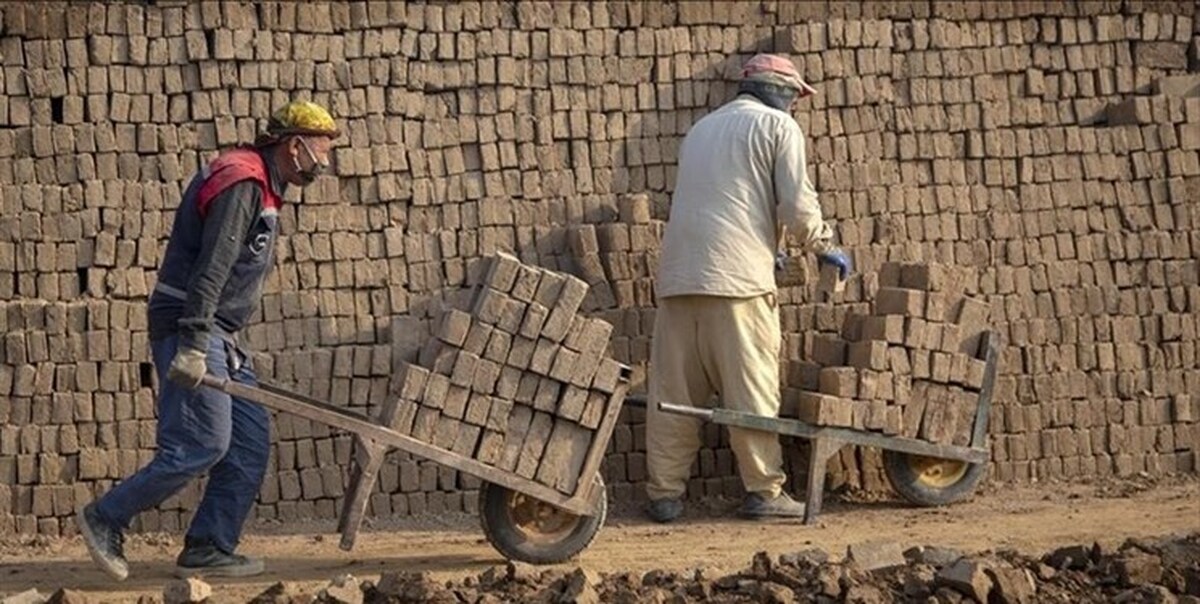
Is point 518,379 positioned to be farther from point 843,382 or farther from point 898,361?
point 898,361

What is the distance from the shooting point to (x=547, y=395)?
959 cm

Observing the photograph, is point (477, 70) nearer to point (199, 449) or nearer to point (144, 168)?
point (144, 168)

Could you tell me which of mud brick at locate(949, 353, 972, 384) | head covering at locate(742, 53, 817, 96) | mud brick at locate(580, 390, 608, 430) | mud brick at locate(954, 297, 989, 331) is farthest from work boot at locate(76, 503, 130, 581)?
mud brick at locate(954, 297, 989, 331)

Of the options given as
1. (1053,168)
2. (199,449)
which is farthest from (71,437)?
(1053,168)

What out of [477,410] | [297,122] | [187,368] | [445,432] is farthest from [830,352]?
[187,368]

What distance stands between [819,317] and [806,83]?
1.04 m

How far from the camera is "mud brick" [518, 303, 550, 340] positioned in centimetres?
957

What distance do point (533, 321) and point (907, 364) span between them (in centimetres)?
209

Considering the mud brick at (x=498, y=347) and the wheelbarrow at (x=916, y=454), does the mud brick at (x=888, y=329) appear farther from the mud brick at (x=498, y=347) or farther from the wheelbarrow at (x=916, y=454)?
the mud brick at (x=498, y=347)

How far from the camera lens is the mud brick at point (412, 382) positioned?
30.8 ft

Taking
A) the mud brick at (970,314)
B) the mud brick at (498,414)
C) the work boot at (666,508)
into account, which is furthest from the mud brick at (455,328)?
the mud brick at (970,314)

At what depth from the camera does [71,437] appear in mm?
10539

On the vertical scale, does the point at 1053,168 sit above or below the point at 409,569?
above

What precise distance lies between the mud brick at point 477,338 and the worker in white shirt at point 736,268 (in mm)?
1393
